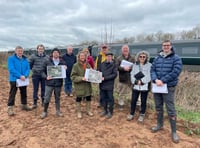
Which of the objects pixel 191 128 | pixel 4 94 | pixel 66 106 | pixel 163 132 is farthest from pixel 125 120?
pixel 4 94

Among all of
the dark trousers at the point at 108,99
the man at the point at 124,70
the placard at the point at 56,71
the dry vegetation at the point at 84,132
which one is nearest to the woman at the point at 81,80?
the placard at the point at 56,71

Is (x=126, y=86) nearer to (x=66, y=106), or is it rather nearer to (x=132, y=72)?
(x=132, y=72)

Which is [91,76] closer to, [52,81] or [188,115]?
[52,81]

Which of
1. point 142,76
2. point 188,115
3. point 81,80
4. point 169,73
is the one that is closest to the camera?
point 169,73

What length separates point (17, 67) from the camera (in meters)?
5.41

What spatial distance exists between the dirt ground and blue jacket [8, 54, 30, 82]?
101 centimetres

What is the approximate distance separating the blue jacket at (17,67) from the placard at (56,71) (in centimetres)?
76

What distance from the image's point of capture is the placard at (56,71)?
521cm

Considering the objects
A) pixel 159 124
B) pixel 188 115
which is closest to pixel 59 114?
pixel 159 124

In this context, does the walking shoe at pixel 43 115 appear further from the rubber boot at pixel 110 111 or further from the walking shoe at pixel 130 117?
the walking shoe at pixel 130 117

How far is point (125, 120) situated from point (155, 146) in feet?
4.02

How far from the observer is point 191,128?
481 cm

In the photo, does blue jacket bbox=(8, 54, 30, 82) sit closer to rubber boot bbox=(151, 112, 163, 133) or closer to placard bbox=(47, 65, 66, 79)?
placard bbox=(47, 65, 66, 79)

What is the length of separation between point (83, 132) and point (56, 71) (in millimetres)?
1681
